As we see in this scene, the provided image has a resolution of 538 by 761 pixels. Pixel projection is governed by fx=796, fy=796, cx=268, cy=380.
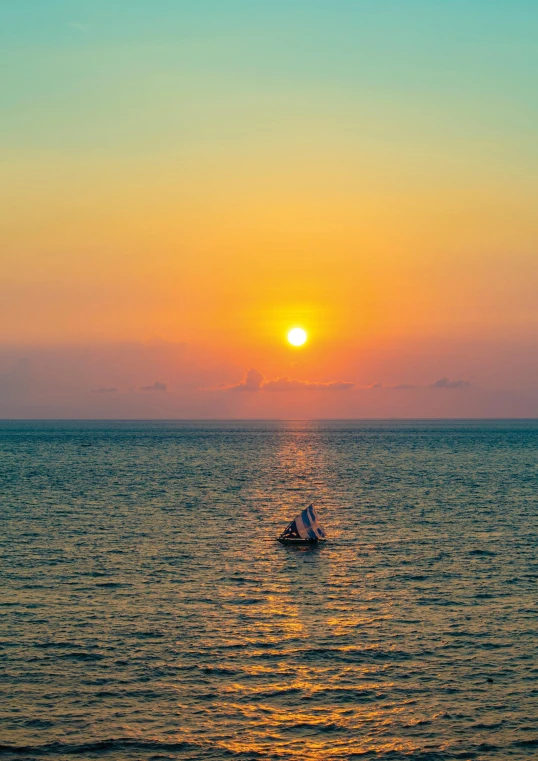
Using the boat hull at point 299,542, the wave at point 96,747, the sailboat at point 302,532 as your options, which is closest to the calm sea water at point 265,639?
the wave at point 96,747

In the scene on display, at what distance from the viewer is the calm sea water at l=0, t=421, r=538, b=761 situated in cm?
3019

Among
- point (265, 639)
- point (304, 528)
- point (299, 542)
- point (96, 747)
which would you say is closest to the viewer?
point (96, 747)

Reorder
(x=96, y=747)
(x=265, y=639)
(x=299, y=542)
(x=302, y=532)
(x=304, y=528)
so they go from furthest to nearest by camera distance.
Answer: (x=299, y=542)
(x=304, y=528)
(x=302, y=532)
(x=265, y=639)
(x=96, y=747)

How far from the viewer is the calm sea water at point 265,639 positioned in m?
30.2

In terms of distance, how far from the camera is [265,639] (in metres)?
41.2

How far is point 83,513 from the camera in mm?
90750

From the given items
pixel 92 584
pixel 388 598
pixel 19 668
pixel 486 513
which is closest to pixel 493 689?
pixel 388 598

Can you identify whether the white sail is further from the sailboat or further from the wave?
the wave

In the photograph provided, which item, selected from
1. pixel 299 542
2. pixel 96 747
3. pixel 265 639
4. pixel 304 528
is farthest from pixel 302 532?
pixel 96 747

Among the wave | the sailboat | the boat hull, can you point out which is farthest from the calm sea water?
the sailboat

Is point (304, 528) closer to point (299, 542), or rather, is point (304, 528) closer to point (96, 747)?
point (299, 542)

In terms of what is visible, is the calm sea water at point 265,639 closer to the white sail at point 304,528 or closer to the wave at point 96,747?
the wave at point 96,747

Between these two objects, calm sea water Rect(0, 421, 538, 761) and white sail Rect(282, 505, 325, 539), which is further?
white sail Rect(282, 505, 325, 539)

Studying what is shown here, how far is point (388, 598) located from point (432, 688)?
50.1ft
